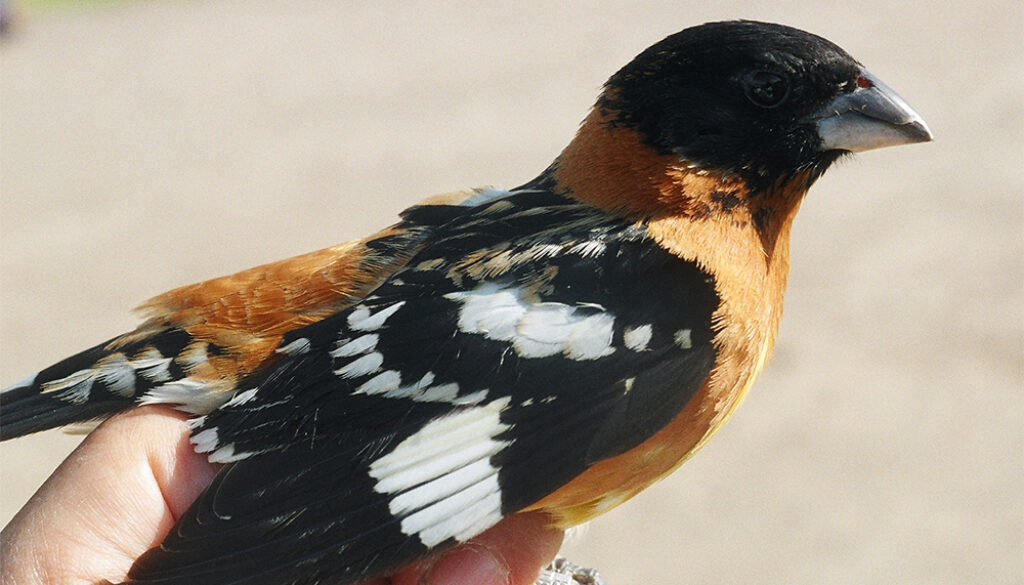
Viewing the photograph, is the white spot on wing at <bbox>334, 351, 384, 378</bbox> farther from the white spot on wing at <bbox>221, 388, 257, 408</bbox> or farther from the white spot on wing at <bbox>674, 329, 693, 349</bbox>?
the white spot on wing at <bbox>674, 329, 693, 349</bbox>

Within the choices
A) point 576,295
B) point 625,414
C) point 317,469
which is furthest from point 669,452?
point 317,469

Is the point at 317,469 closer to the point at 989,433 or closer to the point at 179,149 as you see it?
the point at 989,433

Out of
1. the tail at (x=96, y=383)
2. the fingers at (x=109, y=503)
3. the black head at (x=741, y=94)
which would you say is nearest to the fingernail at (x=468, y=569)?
the fingers at (x=109, y=503)

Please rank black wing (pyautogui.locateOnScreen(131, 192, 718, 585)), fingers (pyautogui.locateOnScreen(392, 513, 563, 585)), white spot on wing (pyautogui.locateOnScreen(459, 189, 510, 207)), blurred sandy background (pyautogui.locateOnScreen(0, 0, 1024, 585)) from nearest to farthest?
black wing (pyautogui.locateOnScreen(131, 192, 718, 585)) → fingers (pyautogui.locateOnScreen(392, 513, 563, 585)) → white spot on wing (pyautogui.locateOnScreen(459, 189, 510, 207)) → blurred sandy background (pyautogui.locateOnScreen(0, 0, 1024, 585))

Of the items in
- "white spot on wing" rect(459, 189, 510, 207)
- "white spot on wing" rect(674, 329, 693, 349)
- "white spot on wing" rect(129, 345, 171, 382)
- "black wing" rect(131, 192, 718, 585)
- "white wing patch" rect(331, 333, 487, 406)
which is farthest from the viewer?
"white spot on wing" rect(459, 189, 510, 207)

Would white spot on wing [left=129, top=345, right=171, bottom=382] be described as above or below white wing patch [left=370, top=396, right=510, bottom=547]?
above

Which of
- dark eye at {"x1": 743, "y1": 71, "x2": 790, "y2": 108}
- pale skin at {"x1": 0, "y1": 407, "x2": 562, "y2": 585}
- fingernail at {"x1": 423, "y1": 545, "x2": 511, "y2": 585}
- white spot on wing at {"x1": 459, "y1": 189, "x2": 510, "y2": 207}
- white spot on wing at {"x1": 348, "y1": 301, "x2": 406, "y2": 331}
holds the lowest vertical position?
fingernail at {"x1": 423, "y1": 545, "x2": 511, "y2": 585}

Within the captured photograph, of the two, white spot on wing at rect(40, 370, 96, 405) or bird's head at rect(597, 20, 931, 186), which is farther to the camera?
white spot on wing at rect(40, 370, 96, 405)

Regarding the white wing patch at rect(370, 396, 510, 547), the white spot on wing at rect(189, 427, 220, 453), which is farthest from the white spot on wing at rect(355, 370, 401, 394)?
the white spot on wing at rect(189, 427, 220, 453)
